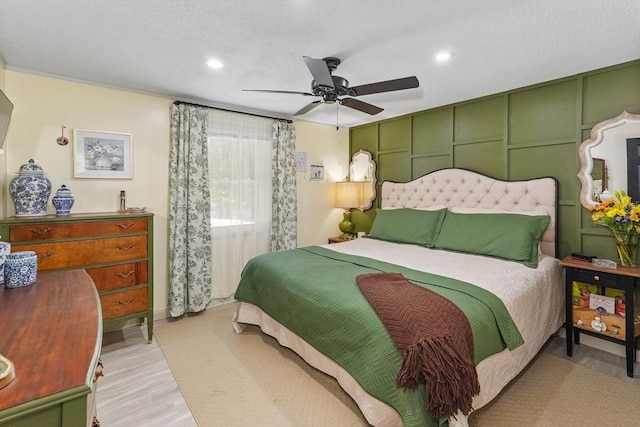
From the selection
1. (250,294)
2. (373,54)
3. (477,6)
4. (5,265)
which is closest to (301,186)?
(250,294)

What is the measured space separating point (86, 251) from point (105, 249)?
0.42 ft

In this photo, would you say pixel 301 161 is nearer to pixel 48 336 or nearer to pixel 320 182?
pixel 320 182

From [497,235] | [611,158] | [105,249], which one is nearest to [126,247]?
[105,249]

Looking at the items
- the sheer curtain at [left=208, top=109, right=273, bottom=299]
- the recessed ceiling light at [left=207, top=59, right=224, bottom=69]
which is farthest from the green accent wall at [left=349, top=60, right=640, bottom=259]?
the recessed ceiling light at [left=207, top=59, right=224, bottom=69]

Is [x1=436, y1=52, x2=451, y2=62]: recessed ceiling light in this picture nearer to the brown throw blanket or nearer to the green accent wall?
the green accent wall

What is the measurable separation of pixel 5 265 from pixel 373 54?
256 cm

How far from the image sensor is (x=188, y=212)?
3451mm

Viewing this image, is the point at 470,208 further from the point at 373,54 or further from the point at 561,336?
the point at 373,54

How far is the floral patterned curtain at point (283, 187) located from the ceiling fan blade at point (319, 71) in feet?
6.23

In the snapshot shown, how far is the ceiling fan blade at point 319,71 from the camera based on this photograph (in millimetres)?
1988

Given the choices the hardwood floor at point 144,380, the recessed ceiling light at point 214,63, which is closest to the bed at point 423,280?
the hardwood floor at point 144,380

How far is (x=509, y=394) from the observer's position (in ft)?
6.98

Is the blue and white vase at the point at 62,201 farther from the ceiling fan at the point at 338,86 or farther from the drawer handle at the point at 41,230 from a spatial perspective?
the ceiling fan at the point at 338,86

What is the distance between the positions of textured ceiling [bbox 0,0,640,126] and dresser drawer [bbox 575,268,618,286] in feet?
5.54
